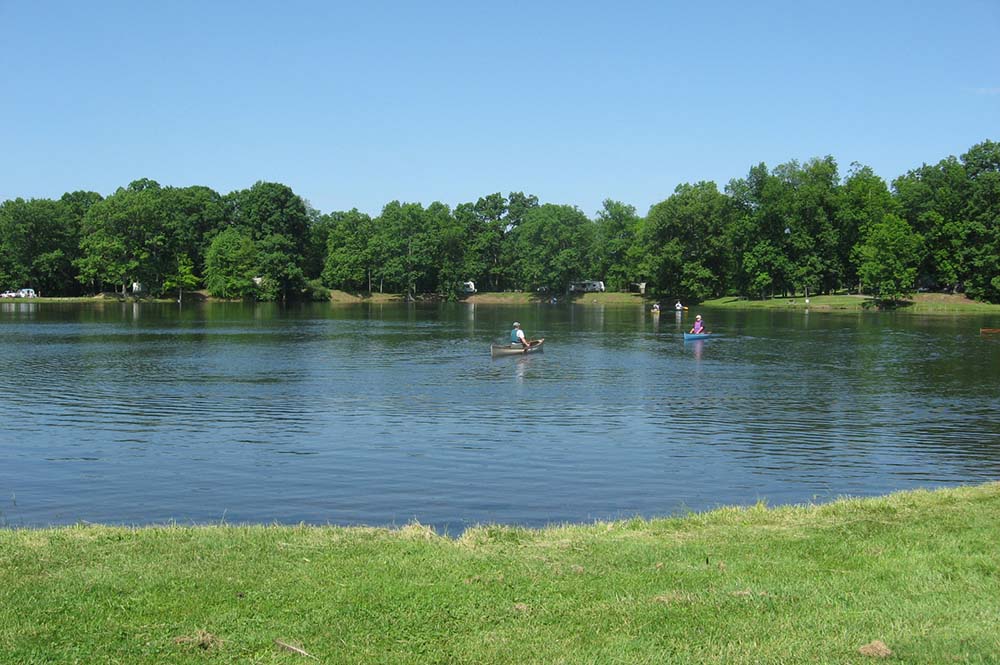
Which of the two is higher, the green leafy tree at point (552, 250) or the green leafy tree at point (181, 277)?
the green leafy tree at point (552, 250)

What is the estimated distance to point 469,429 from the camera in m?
27.2

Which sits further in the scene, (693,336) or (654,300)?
(654,300)

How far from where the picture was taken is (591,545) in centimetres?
1092

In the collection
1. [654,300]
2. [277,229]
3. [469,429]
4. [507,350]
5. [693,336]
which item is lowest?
[469,429]

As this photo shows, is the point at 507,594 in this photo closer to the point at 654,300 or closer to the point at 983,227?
the point at 983,227

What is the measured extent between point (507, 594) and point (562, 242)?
513 feet

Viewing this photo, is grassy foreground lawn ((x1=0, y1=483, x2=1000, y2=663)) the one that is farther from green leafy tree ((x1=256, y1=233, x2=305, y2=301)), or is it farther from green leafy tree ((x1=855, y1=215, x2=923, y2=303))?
green leafy tree ((x1=256, y1=233, x2=305, y2=301))

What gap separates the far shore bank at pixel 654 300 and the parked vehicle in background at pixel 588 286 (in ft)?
7.56

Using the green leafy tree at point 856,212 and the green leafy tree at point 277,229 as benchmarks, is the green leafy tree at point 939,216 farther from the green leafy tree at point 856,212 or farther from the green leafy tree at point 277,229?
the green leafy tree at point 277,229

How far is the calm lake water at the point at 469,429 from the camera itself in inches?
710

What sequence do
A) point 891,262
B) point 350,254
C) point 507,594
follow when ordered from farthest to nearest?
point 350,254
point 891,262
point 507,594

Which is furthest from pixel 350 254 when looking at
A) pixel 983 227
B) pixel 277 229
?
pixel 983 227

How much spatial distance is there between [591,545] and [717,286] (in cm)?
13829

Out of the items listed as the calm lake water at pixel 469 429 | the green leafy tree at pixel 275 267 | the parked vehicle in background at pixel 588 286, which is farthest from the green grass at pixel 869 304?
the green leafy tree at pixel 275 267
